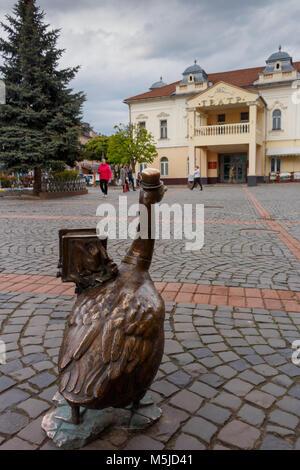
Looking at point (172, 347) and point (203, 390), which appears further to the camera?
point (172, 347)

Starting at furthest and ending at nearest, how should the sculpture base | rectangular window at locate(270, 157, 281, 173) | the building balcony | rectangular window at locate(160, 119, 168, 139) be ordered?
rectangular window at locate(160, 119, 168, 139), rectangular window at locate(270, 157, 281, 173), the building balcony, the sculpture base

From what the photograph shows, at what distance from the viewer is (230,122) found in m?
37.5

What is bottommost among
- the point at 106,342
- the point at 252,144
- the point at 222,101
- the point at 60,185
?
the point at 106,342

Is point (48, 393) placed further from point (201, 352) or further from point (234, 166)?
point (234, 166)

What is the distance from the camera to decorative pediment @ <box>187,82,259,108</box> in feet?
105

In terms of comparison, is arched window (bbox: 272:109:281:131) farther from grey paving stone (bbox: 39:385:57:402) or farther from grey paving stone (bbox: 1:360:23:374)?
grey paving stone (bbox: 39:385:57:402)

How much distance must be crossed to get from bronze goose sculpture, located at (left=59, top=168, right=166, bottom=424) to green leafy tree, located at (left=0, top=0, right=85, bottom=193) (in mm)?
17587

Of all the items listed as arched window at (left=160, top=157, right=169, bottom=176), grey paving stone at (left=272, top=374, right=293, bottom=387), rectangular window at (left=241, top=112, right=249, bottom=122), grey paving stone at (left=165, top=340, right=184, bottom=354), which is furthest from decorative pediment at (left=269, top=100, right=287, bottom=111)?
grey paving stone at (left=272, top=374, right=293, bottom=387)

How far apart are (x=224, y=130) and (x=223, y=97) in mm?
2961

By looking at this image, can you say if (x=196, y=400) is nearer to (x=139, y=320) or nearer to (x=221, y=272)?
(x=139, y=320)

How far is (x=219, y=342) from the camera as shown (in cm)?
308

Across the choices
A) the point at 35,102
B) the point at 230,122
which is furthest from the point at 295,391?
the point at 230,122

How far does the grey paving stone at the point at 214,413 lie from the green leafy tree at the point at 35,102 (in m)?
17.7
